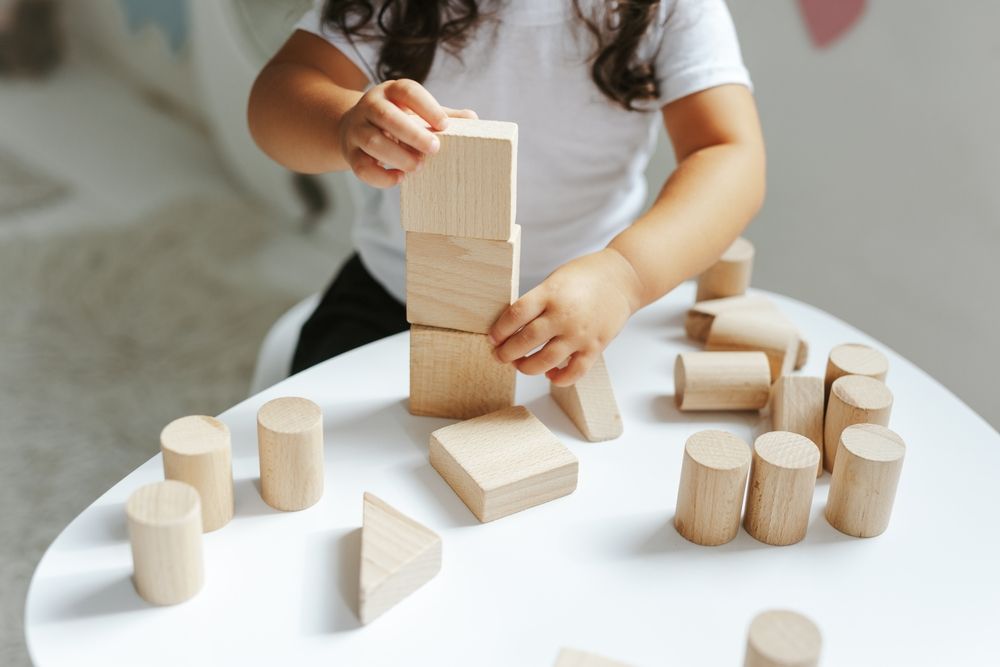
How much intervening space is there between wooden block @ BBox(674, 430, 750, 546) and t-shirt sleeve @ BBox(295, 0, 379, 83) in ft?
1.40

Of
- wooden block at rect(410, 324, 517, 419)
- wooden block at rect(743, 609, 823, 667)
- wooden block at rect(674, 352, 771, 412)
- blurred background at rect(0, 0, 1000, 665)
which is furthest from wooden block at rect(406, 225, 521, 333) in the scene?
blurred background at rect(0, 0, 1000, 665)

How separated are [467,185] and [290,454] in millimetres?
171

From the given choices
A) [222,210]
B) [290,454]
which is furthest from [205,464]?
[222,210]

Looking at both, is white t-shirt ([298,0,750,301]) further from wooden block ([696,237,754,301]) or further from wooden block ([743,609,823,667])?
wooden block ([743,609,823,667])

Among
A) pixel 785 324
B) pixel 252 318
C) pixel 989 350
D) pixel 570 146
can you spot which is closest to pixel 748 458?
pixel 785 324

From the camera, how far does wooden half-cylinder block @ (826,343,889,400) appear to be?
0.68 metres

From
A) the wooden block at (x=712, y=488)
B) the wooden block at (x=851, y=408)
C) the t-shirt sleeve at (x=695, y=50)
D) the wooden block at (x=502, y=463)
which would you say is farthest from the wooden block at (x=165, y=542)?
the t-shirt sleeve at (x=695, y=50)

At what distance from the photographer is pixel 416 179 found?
597mm

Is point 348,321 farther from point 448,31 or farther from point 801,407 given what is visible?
point 801,407

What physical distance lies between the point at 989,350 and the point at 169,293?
3.32ft

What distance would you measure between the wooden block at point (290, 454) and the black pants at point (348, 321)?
1.07ft

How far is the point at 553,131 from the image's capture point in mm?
905

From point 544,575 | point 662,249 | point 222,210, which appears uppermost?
point 662,249

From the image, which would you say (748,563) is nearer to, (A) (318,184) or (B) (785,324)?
(B) (785,324)
